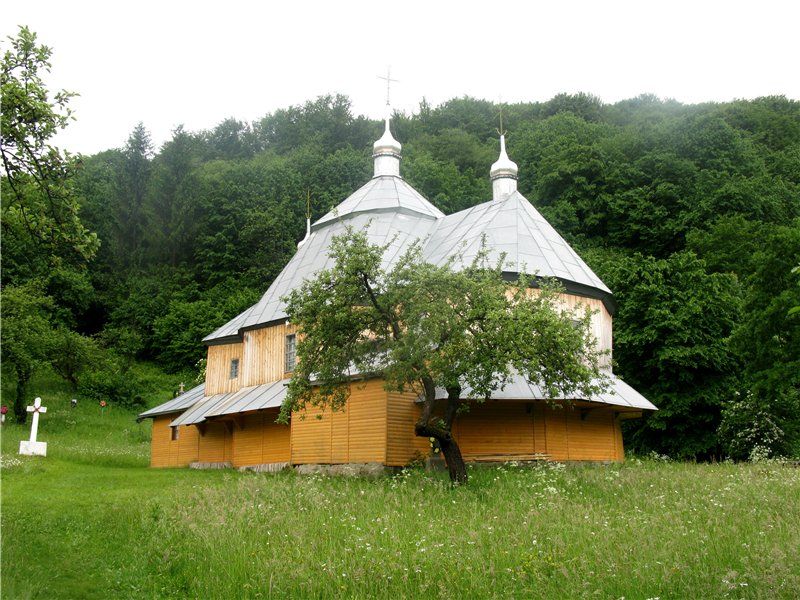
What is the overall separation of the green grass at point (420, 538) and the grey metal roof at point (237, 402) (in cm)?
672

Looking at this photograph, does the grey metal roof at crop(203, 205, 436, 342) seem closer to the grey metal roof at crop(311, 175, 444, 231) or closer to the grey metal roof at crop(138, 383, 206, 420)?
the grey metal roof at crop(311, 175, 444, 231)

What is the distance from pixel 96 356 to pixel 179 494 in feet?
88.2

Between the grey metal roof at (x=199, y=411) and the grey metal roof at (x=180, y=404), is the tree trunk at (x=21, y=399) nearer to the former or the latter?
the grey metal roof at (x=180, y=404)

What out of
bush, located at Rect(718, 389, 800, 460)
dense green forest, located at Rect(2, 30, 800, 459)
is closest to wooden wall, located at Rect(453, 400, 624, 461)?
dense green forest, located at Rect(2, 30, 800, 459)

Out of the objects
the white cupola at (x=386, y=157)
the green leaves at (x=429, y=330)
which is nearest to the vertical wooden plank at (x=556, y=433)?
the green leaves at (x=429, y=330)

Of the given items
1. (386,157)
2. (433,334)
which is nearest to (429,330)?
(433,334)

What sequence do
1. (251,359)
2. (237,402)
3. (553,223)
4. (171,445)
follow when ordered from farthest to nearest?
(553,223) < (171,445) < (251,359) < (237,402)

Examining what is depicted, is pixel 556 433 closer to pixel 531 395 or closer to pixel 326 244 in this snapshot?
pixel 531 395

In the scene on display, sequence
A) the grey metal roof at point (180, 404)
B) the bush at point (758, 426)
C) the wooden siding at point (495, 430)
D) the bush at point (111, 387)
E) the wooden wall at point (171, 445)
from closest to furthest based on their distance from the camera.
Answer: the wooden siding at point (495, 430) < the bush at point (758, 426) < the wooden wall at point (171, 445) < the grey metal roof at point (180, 404) < the bush at point (111, 387)

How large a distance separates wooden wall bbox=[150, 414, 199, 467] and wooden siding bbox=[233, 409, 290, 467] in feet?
11.9

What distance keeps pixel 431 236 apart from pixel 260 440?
9.08m

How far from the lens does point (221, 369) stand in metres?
29.8

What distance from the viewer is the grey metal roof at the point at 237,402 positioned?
944 inches

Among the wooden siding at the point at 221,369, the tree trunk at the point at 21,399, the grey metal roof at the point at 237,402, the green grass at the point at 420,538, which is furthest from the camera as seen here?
the tree trunk at the point at 21,399
